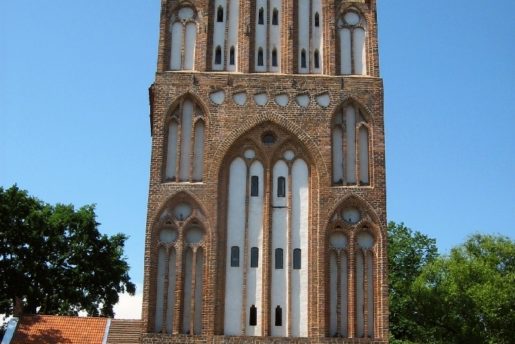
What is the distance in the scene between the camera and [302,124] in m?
18.8

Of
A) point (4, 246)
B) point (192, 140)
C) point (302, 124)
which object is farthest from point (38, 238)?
point (302, 124)

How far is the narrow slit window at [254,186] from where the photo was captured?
18.4 metres

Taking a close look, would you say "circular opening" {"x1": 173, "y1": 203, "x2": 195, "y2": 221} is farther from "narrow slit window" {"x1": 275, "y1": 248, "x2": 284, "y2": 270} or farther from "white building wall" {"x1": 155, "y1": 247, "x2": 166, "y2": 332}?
"narrow slit window" {"x1": 275, "y1": 248, "x2": 284, "y2": 270}

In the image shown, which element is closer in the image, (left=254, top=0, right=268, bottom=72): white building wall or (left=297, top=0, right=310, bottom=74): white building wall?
(left=254, top=0, right=268, bottom=72): white building wall

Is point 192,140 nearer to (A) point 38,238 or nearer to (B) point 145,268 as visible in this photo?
(B) point 145,268

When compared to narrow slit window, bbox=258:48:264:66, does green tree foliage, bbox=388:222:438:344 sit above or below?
below

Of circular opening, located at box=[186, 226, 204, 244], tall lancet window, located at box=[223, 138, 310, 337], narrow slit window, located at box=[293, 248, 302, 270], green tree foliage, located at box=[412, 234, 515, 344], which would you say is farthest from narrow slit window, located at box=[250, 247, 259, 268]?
green tree foliage, located at box=[412, 234, 515, 344]

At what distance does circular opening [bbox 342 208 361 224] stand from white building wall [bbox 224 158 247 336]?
258cm

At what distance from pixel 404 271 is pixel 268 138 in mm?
15103

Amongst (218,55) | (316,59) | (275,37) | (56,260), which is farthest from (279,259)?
(56,260)

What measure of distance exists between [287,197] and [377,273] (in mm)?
2976

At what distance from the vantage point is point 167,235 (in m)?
17.9

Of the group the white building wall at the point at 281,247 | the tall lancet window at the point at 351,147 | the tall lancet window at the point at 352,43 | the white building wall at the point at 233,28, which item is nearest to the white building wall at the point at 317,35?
the tall lancet window at the point at 352,43

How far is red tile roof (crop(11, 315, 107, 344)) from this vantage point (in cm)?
1950
